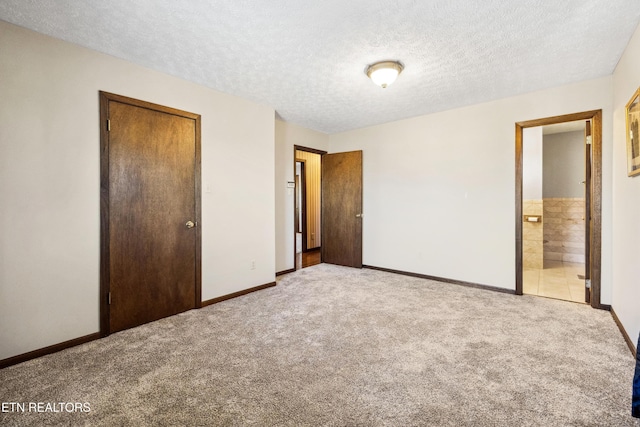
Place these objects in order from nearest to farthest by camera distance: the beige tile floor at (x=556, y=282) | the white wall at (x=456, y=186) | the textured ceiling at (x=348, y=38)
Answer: the textured ceiling at (x=348, y=38)
the white wall at (x=456, y=186)
the beige tile floor at (x=556, y=282)

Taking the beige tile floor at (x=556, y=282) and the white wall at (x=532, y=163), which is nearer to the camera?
the beige tile floor at (x=556, y=282)

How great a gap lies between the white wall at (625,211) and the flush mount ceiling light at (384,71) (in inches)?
69.7

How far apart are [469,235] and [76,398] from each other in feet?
14.3

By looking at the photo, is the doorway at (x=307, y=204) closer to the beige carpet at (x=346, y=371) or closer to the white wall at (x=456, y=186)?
the white wall at (x=456, y=186)

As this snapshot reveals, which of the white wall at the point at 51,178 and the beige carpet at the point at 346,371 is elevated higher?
the white wall at the point at 51,178

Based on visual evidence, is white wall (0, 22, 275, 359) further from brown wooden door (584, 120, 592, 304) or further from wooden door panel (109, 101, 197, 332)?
brown wooden door (584, 120, 592, 304)

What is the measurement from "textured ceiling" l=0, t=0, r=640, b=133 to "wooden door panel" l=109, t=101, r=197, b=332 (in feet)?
2.05

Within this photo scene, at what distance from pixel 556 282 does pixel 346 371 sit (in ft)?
13.1

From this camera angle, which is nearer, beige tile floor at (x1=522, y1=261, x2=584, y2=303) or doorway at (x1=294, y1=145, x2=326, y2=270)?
beige tile floor at (x1=522, y1=261, x2=584, y2=303)

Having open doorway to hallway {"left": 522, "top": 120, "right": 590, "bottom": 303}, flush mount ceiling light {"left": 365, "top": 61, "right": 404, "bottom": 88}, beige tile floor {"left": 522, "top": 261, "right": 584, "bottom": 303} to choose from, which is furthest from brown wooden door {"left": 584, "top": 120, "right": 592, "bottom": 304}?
flush mount ceiling light {"left": 365, "top": 61, "right": 404, "bottom": 88}

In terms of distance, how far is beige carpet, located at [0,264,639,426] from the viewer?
1.61 meters

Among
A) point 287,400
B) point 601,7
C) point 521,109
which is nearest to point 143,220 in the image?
point 287,400

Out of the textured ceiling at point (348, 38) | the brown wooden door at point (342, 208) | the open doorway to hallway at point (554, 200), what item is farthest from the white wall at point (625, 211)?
the brown wooden door at point (342, 208)

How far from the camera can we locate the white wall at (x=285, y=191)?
4762 millimetres
